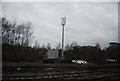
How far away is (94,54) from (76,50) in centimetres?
723

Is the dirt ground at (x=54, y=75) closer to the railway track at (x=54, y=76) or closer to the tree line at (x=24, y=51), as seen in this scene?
the railway track at (x=54, y=76)

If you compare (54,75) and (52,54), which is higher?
(52,54)

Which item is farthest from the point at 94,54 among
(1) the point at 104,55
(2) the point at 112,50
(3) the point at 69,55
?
(3) the point at 69,55

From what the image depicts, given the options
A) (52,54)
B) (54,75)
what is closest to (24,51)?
(52,54)

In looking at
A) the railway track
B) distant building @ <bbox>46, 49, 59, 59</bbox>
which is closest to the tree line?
distant building @ <bbox>46, 49, 59, 59</bbox>

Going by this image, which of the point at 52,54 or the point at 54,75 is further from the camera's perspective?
the point at 52,54

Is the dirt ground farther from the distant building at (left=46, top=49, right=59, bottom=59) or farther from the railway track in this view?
the distant building at (left=46, top=49, right=59, bottom=59)

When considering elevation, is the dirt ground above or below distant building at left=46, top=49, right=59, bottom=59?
below

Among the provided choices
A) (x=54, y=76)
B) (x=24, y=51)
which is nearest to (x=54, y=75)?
(x=54, y=76)

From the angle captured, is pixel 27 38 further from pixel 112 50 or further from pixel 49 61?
pixel 112 50

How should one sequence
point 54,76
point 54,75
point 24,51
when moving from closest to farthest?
point 54,76
point 54,75
point 24,51

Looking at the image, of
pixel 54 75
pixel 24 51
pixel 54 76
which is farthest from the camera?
pixel 24 51

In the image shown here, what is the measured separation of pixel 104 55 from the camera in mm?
49938

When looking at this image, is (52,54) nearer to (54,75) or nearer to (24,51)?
(24,51)
